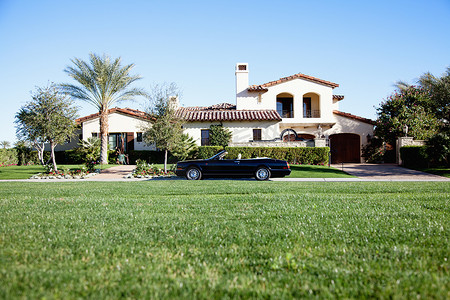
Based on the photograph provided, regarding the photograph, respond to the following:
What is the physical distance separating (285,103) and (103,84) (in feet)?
55.9

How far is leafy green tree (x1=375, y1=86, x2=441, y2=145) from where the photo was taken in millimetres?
23716

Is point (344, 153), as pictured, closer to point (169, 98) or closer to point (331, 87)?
point (331, 87)

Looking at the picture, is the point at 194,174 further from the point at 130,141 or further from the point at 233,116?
the point at 130,141

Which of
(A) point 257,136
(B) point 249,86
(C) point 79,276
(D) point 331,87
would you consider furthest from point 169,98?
(D) point 331,87

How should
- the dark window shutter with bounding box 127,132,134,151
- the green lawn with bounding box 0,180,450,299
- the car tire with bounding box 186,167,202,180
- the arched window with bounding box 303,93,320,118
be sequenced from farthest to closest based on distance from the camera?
1. the arched window with bounding box 303,93,320,118
2. the dark window shutter with bounding box 127,132,134,151
3. the car tire with bounding box 186,167,202,180
4. the green lawn with bounding box 0,180,450,299


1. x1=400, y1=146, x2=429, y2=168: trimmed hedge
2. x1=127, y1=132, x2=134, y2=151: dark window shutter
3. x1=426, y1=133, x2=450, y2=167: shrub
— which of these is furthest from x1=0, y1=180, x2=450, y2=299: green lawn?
x1=127, y1=132, x2=134, y2=151: dark window shutter

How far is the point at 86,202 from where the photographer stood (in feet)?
20.3

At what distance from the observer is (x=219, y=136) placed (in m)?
26.0

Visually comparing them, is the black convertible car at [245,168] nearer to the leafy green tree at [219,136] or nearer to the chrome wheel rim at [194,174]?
the chrome wheel rim at [194,174]

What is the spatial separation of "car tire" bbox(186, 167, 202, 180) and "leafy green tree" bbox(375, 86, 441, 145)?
718 inches

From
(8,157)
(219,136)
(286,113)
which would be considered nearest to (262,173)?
(219,136)

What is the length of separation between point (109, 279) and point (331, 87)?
2973 cm

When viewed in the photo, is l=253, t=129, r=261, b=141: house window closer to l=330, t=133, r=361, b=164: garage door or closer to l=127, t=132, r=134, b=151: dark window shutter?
l=330, t=133, r=361, b=164: garage door

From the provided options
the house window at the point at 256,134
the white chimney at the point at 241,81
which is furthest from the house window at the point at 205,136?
the white chimney at the point at 241,81
